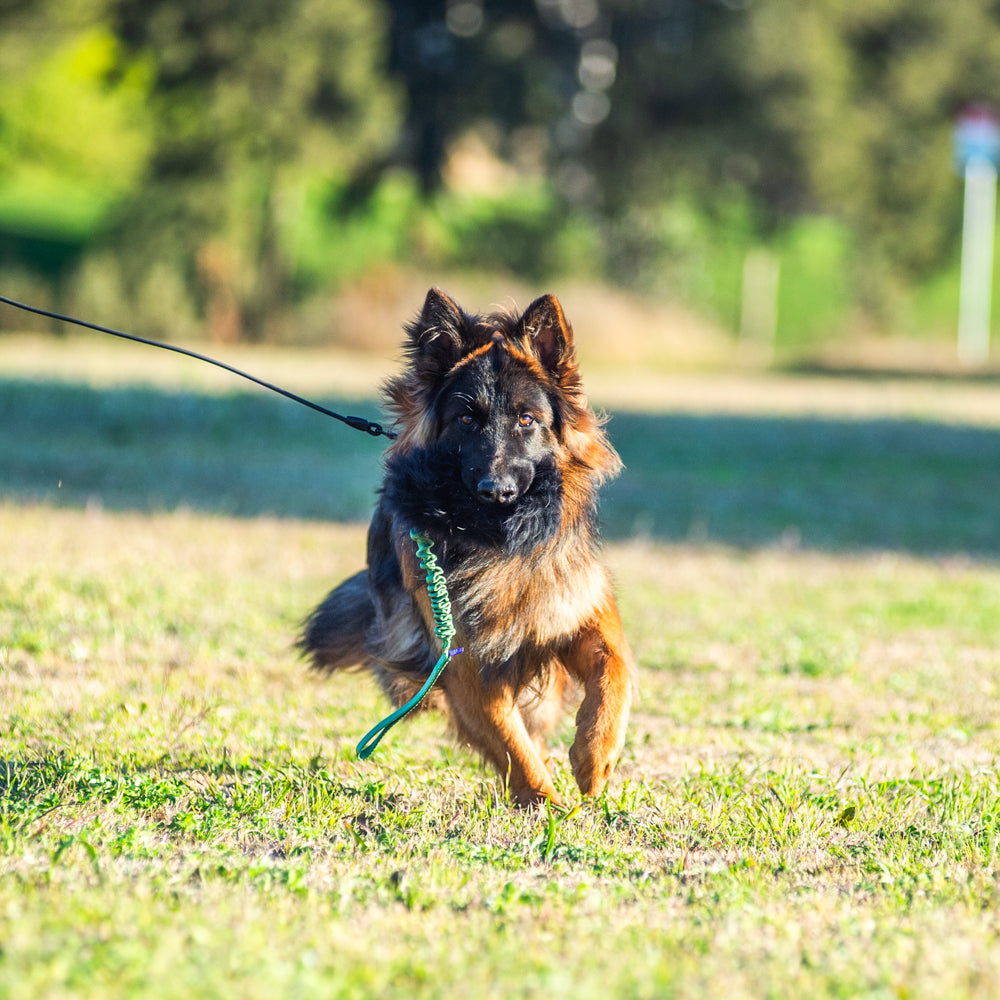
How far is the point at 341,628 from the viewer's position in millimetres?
5023

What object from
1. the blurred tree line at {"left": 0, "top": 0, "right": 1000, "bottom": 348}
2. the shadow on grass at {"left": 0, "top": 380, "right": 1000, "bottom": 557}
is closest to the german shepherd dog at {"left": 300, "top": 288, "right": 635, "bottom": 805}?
the shadow on grass at {"left": 0, "top": 380, "right": 1000, "bottom": 557}

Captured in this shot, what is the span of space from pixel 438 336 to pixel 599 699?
4.20 ft

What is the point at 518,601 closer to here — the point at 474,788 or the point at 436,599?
the point at 436,599

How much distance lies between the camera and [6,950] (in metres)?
2.52

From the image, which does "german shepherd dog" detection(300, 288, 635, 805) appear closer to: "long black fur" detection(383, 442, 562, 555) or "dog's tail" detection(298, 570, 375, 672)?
"long black fur" detection(383, 442, 562, 555)

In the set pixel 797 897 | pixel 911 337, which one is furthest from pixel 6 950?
pixel 911 337

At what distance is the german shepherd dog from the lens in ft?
13.0

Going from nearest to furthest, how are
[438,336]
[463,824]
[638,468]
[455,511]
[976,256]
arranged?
1. [463,824]
2. [455,511]
3. [438,336]
4. [638,468]
5. [976,256]

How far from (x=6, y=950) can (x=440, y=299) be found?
239 centimetres

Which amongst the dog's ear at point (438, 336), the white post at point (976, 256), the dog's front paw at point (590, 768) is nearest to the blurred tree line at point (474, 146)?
the white post at point (976, 256)

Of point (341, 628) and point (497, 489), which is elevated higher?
point (497, 489)

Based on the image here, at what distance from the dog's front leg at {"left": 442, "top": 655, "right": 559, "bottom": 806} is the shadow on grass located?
5.56m

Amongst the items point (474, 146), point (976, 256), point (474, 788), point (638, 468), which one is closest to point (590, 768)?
point (474, 788)

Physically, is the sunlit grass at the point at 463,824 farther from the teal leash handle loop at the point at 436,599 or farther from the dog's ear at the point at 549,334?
the dog's ear at the point at 549,334
